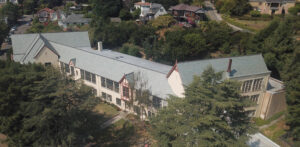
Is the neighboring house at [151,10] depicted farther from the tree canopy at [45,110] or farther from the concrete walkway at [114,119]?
the tree canopy at [45,110]

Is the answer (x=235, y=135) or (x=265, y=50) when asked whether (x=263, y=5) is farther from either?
(x=235, y=135)

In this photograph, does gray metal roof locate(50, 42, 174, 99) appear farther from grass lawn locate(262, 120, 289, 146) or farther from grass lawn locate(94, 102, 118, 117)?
grass lawn locate(262, 120, 289, 146)

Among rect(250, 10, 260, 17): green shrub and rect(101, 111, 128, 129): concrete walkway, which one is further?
rect(250, 10, 260, 17): green shrub

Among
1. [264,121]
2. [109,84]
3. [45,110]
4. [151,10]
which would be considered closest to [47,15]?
[151,10]

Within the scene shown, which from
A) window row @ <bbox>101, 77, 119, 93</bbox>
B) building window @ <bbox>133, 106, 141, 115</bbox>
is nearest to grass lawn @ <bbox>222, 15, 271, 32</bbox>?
building window @ <bbox>133, 106, 141, 115</bbox>

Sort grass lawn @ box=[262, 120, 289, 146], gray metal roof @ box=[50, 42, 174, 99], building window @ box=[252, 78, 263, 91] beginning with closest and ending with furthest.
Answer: grass lawn @ box=[262, 120, 289, 146]
gray metal roof @ box=[50, 42, 174, 99]
building window @ box=[252, 78, 263, 91]

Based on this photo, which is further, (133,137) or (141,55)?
(141,55)

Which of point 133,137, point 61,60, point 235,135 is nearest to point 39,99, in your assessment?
point 133,137
